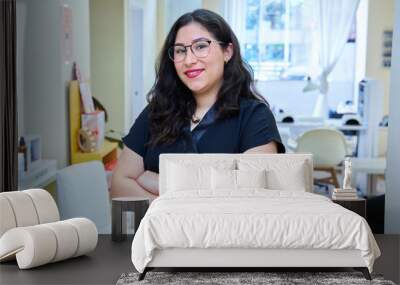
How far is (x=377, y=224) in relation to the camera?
659cm

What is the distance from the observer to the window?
628cm

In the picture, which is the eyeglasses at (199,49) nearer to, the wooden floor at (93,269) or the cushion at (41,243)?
the wooden floor at (93,269)

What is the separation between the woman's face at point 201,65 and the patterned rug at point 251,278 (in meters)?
1.80

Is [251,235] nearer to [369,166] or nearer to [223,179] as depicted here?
[223,179]

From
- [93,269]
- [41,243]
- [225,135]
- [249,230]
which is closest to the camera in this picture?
[249,230]

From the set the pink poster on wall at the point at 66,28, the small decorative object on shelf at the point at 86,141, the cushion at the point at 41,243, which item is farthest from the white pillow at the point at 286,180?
→ the pink poster on wall at the point at 66,28

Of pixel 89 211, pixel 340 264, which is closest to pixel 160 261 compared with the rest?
pixel 340 264

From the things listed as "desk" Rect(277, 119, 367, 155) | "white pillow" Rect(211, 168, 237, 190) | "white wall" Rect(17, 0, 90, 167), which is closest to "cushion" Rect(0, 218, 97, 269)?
"white pillow" Rect(211, 168, 237, 190)

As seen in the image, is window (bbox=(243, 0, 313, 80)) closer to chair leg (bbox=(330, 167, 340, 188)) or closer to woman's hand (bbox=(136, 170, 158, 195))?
chair leg (bbox=(330, 167, 340, 188))

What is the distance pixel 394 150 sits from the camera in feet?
20.9

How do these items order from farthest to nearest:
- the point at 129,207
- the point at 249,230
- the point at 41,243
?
the point at 129,207 < the point at 41,243 < the point at 249,230

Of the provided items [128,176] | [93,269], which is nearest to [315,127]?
[128,176]

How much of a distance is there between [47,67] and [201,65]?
4.21ft

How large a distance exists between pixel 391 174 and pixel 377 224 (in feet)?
1.51
